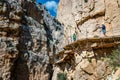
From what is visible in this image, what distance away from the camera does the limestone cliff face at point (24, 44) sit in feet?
107

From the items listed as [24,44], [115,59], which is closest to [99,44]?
[115,59]

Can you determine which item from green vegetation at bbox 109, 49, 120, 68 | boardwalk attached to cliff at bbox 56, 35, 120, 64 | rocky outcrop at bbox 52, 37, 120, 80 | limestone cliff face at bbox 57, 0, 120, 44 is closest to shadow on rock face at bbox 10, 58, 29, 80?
limestone cliff face at bbox 57, 0, 120, 44

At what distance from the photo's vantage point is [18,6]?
38.0 meters

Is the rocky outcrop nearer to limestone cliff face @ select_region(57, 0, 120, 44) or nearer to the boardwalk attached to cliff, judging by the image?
the boardwalk attached to cliff

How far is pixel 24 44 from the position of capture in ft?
121

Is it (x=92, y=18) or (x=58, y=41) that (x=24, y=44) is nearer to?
(x=58, y=41)

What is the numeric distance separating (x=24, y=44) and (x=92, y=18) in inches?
603

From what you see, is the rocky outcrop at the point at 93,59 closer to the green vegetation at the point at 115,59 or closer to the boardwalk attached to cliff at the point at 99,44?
the boardwalk attached to cliff at the point at 99,44

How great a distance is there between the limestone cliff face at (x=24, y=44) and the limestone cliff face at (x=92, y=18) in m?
8.69

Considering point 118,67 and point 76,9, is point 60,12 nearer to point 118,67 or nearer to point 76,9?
point 76,9

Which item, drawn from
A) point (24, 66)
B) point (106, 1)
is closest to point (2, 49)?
point (24, 66)

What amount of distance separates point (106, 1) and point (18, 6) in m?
18.6

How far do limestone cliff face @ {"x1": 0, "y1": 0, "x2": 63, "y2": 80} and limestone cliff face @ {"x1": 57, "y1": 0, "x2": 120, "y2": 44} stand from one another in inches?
342

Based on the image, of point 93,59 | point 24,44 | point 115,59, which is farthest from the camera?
point 24,44
